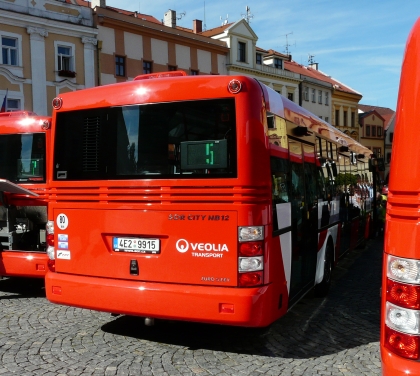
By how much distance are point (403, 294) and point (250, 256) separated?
2222 millimetres

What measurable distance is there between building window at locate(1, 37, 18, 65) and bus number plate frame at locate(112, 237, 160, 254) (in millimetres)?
25934

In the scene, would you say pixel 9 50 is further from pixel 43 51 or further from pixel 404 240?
pixel 404 240

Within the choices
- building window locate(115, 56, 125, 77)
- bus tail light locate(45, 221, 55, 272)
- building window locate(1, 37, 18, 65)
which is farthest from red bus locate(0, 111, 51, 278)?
building window locate(115, 56, 125, 77)

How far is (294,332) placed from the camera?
5945mm

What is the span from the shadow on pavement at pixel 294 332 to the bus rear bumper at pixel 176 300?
0.59 m

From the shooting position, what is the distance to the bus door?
592cm

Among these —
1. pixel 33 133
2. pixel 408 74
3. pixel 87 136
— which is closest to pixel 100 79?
pixel 33 133

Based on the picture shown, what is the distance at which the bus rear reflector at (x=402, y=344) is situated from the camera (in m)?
2.60

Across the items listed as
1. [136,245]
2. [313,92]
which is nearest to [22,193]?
[136,245]

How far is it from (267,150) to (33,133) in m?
4.64

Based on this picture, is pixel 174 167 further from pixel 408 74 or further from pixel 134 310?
pixel 408 74

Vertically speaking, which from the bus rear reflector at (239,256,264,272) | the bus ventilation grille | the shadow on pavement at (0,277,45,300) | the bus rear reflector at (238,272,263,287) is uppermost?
the bus ventilation grille

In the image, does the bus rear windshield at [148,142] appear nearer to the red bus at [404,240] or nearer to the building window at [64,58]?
the red bus at [404,240]

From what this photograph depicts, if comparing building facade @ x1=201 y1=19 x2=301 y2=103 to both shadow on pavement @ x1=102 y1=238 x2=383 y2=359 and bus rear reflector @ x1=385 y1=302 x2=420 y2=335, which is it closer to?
shadow on pavement @ x1=102 y1=238 x2=383 y2=359
